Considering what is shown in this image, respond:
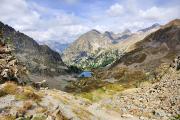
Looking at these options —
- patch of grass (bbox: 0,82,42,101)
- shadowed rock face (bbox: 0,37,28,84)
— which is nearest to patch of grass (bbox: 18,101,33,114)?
patch of grass (bbox: 0,82,42,101)

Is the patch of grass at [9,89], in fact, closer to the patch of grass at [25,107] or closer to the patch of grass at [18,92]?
the patch of grass at [18,92]

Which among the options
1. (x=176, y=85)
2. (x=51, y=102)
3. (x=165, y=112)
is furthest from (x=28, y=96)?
(x=176, y=85)

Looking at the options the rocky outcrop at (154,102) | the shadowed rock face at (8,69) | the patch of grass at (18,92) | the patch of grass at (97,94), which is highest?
the shadowed rock face at (8,69)

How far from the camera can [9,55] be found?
7062cm

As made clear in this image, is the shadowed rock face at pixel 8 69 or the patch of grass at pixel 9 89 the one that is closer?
the patch of grass at pixel 9 89

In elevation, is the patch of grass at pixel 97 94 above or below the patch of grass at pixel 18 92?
below

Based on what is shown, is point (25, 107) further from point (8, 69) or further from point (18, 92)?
point (8, 69)

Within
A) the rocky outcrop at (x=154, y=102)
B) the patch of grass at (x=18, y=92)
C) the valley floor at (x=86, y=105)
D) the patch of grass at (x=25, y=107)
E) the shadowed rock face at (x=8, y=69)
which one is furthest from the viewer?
the rocky outcrop at (x=154, y=102)

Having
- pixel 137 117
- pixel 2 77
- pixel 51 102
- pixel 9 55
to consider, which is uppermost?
pixel 9 55

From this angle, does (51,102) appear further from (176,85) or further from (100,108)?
(176,85)

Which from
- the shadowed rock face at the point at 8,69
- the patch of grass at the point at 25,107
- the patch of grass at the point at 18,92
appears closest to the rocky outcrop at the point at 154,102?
the shadowed rock face at the point at 8,69

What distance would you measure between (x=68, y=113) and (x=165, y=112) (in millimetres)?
27890

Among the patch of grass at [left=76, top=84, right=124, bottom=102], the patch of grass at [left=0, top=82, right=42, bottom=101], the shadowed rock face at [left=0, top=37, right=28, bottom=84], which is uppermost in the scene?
the shadowed rock face at [left=0, top=37, right=28, bottom=84]

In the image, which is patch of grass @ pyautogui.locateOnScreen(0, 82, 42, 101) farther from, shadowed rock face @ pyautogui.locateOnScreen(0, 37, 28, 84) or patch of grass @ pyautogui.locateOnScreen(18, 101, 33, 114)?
shadowed rock face @ pyautogui.locateOnScreen(0, 37, 28, 84)
